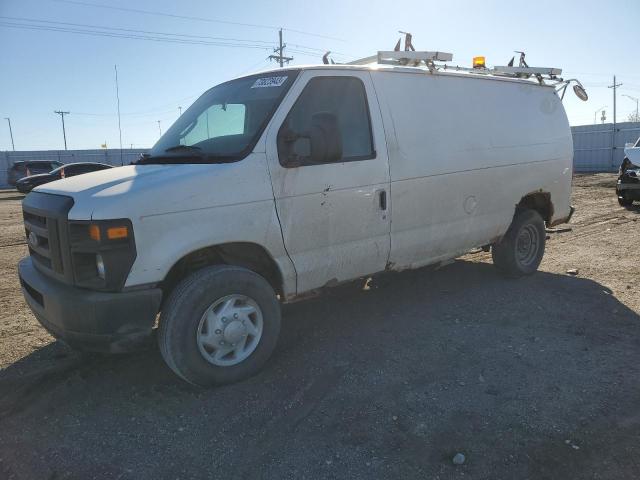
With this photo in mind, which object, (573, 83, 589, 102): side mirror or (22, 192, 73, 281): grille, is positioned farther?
(573, 83, 589, 102): side mirror

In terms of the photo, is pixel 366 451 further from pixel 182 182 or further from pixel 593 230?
pixel 593 230

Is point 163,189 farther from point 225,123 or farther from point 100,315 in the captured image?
point 225,123

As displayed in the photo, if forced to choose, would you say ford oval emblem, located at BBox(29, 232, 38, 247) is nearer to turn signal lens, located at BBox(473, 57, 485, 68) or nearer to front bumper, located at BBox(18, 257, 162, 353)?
front bumper, located at BBox(18, 257, 162, 353)

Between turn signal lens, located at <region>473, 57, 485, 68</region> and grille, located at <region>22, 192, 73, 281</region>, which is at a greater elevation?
turn signal lens, located at <region>473, 57, 485, 68</region>

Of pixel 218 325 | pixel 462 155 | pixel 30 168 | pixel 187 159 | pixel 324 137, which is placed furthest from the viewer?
pixel 30 168

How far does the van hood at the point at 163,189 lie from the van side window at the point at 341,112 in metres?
0.37

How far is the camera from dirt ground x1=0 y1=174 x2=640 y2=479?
2.69 m

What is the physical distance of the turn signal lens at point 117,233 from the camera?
2953mm

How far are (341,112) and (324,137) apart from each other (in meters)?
0.57

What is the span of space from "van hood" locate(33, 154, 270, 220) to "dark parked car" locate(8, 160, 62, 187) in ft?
82.2

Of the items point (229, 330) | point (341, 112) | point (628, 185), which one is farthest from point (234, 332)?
point (628, 185)

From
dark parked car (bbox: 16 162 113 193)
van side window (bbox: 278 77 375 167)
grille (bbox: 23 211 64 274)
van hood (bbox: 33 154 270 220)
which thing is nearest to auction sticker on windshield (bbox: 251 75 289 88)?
van side window (bbox: 278 77 375 167)

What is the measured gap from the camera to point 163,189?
3.12 m

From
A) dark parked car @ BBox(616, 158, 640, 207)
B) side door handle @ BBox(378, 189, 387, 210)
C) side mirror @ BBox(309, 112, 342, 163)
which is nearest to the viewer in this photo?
side mirror @ BBox(309, 112, 342, 163)
